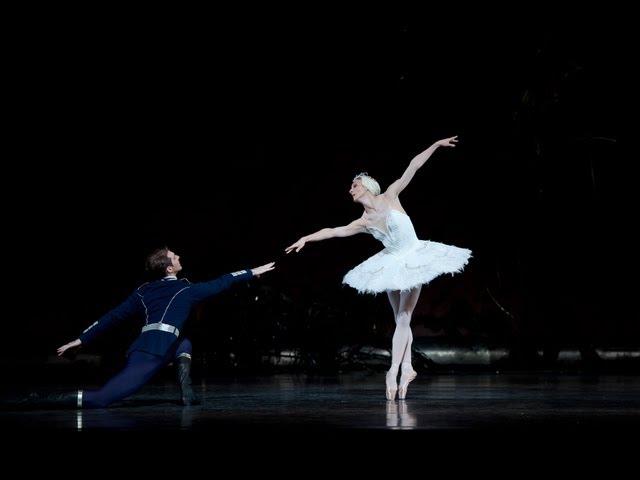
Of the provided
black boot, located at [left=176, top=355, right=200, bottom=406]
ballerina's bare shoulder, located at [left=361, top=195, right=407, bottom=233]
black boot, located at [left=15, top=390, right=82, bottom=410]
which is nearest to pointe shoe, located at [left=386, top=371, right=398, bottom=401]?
ballerina's bare shoulder, located at [left=361, top=195, right=407, bottom=233]

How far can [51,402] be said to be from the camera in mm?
4301

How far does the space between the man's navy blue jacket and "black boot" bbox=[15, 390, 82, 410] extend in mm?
316

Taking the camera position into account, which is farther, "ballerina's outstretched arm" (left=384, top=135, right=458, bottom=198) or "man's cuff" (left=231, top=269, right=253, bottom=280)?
"ballerina's outstretched arm" (left=384, top=135, right=458, bottom=198)

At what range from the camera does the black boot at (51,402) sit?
170 inches

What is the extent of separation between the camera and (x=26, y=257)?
8.65 m

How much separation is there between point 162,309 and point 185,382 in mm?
374

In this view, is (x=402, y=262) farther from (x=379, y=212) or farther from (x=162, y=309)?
(x=162, y=309)

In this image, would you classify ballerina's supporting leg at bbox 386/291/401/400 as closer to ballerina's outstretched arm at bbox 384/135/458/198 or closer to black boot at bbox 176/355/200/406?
ballerina's outstretched arm at bbox 384/135/458/198

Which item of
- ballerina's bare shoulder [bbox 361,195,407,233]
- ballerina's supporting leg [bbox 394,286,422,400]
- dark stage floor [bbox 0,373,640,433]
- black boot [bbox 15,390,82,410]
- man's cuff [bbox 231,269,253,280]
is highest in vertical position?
ballerina's bare shoulder [bbox 361,195,407,233]

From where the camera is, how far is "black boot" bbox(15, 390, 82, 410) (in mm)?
4309

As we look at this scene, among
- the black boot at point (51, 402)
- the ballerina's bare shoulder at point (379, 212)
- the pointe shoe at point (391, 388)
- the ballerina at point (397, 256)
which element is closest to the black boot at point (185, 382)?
the black boot at point (51, 402)

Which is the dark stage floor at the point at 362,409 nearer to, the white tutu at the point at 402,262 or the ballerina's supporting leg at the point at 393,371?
the ballerina's supporting leg at the point at 393,371

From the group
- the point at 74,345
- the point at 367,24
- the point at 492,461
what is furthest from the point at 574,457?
the point at 367,24

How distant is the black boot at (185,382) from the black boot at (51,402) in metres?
0.49
